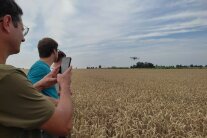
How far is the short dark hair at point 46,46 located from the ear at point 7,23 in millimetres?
2362

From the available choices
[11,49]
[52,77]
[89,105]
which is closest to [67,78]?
[11,49]

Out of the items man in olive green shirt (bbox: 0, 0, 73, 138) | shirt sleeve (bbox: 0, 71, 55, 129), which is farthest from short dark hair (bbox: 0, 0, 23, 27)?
shirt sleeve (bbox: 0, 71, 55, 129)

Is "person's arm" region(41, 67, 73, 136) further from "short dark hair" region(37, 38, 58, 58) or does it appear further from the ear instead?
"short dark hair" region(37, 38, 58, 58)

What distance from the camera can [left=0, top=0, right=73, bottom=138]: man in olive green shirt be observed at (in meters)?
2.06

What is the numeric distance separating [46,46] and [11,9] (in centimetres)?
243

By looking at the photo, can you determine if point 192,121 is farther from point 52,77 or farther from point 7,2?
point 7,2

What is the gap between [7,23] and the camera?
7.46 ft

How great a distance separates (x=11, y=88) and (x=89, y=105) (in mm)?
10166

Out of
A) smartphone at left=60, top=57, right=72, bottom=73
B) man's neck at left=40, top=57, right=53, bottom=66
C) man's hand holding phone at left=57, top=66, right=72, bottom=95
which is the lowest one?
man's hand holding phone at left=57, top=66, right=72, bottom=95

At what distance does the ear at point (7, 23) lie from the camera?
2.25 m

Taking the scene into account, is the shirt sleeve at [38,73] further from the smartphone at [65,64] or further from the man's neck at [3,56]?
the man's neck at [3,56]

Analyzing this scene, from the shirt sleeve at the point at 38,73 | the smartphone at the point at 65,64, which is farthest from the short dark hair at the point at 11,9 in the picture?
the shirt sleeve at the point at 38,73

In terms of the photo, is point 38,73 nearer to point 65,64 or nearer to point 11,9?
point 65,64

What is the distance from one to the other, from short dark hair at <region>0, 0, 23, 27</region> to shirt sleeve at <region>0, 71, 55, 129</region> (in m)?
0.38
